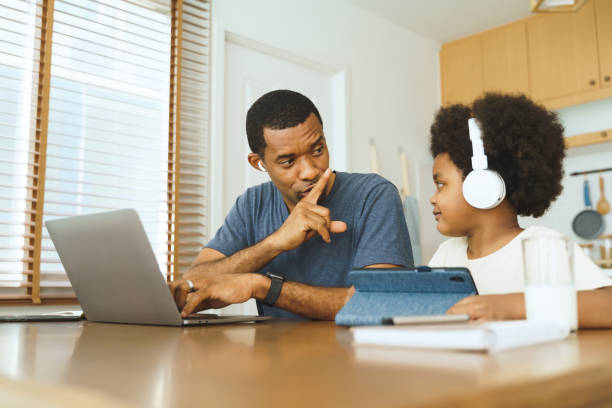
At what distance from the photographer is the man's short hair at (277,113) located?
4.81ft

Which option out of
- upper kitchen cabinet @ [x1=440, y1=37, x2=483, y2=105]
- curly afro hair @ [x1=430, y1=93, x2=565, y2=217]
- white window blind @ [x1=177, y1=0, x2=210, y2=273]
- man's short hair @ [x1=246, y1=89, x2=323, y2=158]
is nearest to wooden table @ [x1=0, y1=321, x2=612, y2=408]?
curly afro hair @ [x1=430, y1=93, x2=565, y2=217]

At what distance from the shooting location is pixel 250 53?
10.2 feet

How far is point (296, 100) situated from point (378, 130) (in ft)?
7.51

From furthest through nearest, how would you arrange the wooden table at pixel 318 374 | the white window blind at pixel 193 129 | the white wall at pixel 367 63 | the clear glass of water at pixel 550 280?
1. the white wall at pixel 367 63
2. the white window blind at pixel 193 129
3. the clear glass of water at pixel 550 280
4. the wooden table at pixel 318 374

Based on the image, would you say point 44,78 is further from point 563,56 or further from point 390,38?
point 563,56

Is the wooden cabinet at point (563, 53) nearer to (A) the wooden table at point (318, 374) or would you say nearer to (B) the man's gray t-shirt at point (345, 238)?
(B) the man's gray t-shirt at point (345, 238)

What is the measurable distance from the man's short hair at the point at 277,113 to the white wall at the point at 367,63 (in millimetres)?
1285

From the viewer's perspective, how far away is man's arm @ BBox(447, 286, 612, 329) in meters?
0.73

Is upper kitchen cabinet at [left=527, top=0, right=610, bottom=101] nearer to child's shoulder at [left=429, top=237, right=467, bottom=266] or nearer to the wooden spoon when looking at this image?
the wooden spoon

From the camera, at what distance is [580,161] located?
3.75 m

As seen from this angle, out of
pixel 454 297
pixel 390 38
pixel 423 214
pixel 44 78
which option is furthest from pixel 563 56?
pixel 454 297

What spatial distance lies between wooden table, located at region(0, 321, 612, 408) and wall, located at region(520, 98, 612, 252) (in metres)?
3.41

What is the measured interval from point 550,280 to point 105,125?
7.32ft

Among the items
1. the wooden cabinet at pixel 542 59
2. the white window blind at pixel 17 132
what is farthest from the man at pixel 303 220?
the wooden cabinet at pixel 542 59
